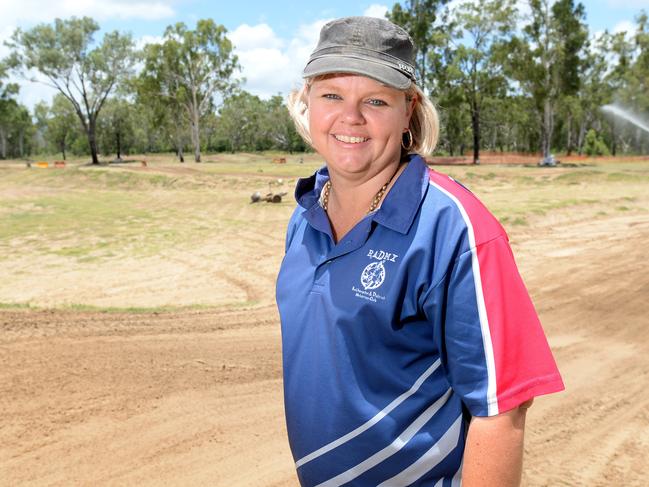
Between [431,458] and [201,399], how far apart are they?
141 inches

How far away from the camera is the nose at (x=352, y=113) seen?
5.55 ft

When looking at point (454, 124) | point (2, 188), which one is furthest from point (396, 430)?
point (454, 124)

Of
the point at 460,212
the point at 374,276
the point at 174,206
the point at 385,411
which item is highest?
the point at 460,212

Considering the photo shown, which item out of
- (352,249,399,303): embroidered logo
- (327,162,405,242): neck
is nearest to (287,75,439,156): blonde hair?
(327,162,405,242): neck

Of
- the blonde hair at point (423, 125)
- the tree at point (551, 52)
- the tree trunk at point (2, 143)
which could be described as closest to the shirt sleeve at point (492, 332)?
the blonde hair at point (423, 125)

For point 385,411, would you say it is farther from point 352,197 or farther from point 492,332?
point 352,197

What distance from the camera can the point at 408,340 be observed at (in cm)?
148

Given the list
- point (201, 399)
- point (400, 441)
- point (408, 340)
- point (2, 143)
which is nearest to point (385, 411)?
point (400, 441)

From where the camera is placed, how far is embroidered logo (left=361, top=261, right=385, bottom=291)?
1.48 m

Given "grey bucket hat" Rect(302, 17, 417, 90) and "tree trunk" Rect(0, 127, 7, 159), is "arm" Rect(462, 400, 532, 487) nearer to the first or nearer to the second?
"grey bucket hat" Rect(302, 17, 417, 90)

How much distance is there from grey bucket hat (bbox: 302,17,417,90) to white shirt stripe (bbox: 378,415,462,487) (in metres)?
0.86

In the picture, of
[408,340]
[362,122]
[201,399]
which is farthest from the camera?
[201,399]

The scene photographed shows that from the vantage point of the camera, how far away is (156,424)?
14.6 feet

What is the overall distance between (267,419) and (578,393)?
8.32 ft
